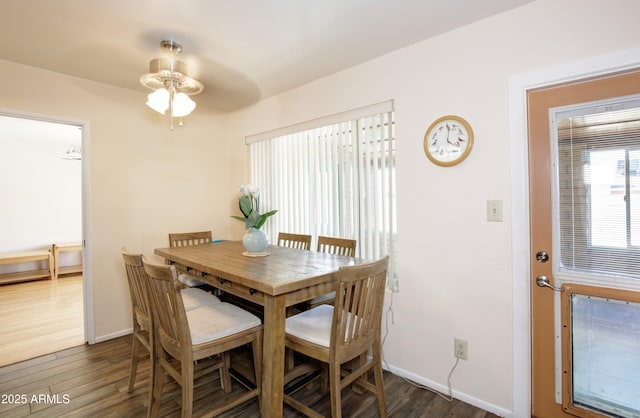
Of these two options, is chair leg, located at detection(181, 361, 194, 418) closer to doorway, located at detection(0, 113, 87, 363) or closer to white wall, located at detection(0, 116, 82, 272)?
doorway, located at detection(0, 113, 87, 363)

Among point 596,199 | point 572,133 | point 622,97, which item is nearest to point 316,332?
point 596,199

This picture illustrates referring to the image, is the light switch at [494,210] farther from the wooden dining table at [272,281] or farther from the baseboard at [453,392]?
the baseboard at [453,392]

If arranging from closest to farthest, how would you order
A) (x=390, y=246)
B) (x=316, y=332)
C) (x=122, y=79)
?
(x=316, y=332), (x=390, y=246), (x=122, y=79)

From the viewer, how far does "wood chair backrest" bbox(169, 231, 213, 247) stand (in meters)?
2.96

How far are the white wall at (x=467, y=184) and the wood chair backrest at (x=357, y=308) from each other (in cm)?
65

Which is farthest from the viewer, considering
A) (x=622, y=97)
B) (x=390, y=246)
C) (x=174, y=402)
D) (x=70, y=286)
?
(x=70, y=286)

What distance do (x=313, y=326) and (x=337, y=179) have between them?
56.6 inches

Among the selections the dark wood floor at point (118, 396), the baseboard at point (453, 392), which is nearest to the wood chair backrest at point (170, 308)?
the dark wood floor at point (118, 396)

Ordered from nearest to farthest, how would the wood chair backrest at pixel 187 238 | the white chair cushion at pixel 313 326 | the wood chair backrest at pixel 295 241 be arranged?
the white chair cushion at pixel 313 326
the wood chair backrest at pixel 295 241
the wood chair backrest at pixel 187 238

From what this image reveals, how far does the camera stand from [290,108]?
10.1 feet

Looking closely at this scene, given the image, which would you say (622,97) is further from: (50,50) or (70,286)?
(70,286)

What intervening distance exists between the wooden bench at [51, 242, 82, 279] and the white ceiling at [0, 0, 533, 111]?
3972 millimetres

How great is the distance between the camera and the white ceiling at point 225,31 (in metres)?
1.74

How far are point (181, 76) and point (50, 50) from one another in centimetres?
108
